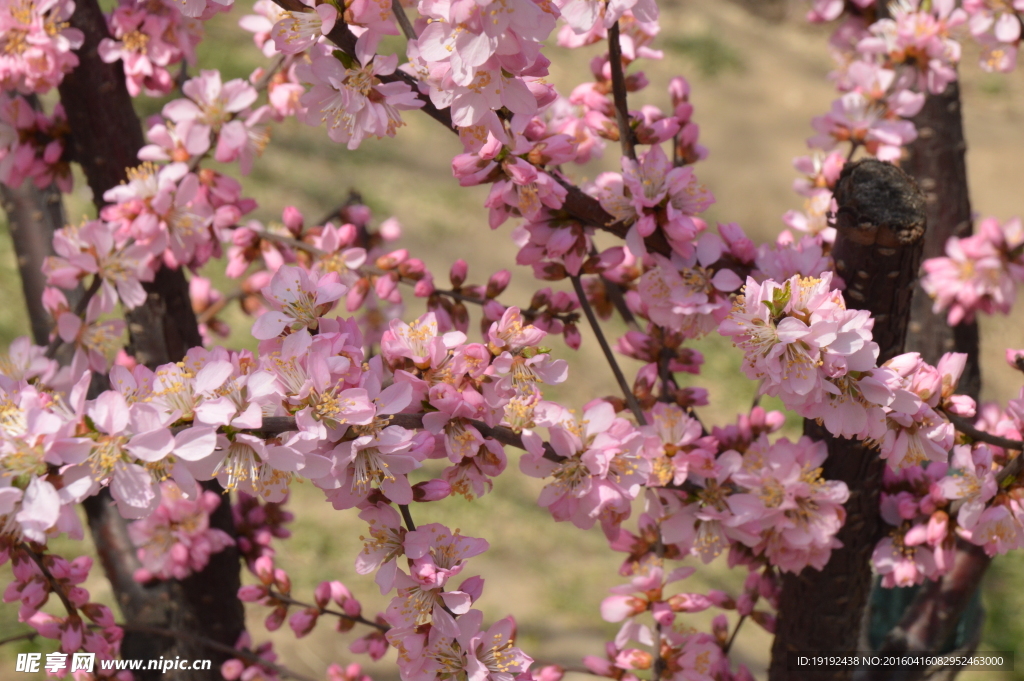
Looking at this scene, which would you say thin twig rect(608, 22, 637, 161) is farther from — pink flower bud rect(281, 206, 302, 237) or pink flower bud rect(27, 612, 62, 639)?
pink flower bud rect(27, 612, 62, 639)

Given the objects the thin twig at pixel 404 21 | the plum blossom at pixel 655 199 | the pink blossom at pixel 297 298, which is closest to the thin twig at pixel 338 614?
the pink blossom at pixel 297 298

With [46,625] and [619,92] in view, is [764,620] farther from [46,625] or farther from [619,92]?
[46,625]

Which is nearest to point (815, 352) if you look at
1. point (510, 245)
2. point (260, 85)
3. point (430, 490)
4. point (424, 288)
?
point (430, 490)

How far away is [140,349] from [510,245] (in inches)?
106

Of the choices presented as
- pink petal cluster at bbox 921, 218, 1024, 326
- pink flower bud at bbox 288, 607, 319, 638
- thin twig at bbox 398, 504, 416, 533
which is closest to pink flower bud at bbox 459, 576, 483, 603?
thin twig at bbox 398, 504, 416, 533

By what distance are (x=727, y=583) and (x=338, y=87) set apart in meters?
2.34

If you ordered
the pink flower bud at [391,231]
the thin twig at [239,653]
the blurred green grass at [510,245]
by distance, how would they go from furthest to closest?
the blurred green grass at [510,245] < the pink flower bud at [391,231] < the thin twig at [239,653]

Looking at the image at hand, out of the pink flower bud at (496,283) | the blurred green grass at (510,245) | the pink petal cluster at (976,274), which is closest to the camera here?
the pink flower bud at (496,283)

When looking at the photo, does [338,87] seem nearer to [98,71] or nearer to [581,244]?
[581,244]

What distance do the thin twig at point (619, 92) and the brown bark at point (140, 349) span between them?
69cm

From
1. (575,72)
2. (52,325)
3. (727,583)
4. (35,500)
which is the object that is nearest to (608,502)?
(35,500)

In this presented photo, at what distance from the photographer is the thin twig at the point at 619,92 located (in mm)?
847

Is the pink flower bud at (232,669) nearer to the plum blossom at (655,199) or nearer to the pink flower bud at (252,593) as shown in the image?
the pink flower bud at (252,593)

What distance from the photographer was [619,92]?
87 centimetres
